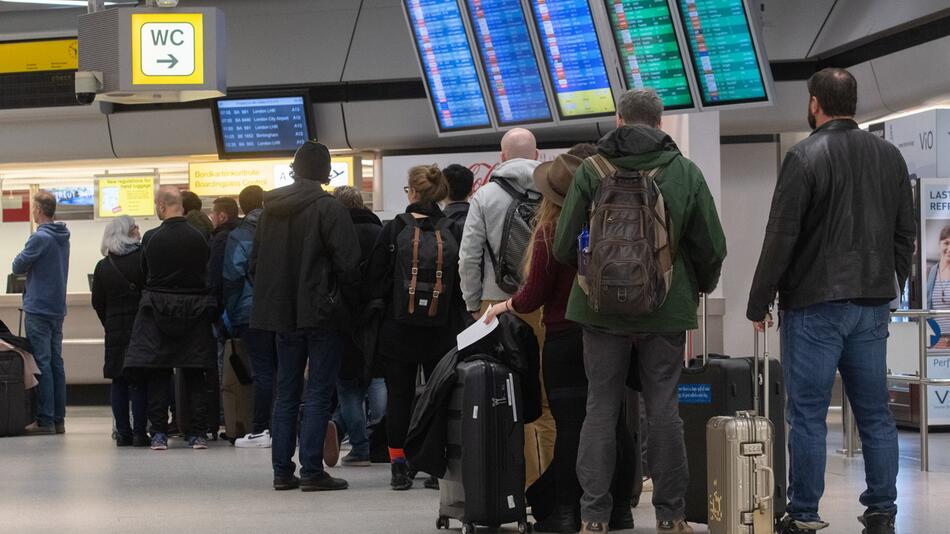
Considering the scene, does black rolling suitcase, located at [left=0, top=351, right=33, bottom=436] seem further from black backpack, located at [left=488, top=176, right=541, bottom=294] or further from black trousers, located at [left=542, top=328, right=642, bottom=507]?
black trousers, located at [left=542, top=328, right=642, bottom=507]

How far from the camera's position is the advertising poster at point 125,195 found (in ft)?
40.6

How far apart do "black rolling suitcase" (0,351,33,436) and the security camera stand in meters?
2.27

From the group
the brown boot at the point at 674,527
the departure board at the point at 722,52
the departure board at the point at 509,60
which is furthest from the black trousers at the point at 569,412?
the departure board at the point at 509,60

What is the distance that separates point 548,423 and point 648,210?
3.91ft

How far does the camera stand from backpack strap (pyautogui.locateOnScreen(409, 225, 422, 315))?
6.03 meters

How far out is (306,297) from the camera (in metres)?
5.99

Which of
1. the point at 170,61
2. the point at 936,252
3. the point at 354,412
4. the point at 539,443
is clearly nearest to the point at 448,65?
the point at 170,61

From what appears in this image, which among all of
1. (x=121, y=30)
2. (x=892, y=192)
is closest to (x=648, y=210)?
(x=892, y=192)

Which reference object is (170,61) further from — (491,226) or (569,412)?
(569,412)

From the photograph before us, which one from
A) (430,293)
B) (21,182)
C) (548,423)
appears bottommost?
(548,423)

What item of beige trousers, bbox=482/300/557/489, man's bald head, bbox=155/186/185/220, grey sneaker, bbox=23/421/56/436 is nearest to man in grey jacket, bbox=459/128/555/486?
beige trousers, bbox=482/300/557/489

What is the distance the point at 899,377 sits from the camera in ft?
22.7

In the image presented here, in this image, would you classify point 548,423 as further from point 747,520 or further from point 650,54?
point 650,54

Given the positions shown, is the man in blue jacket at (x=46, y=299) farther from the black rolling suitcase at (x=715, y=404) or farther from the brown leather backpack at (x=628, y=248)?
Result: the brown leather backpack at (x=628, y=248)
